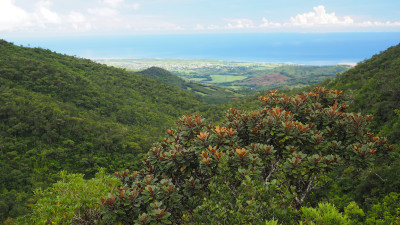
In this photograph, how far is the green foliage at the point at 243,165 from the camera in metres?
5.53

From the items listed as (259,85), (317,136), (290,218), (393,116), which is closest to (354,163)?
(317,136)

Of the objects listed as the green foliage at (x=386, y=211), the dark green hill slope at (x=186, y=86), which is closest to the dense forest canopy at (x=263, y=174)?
the green foliage at (x=386, y=211)

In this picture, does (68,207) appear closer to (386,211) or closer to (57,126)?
(386,211)

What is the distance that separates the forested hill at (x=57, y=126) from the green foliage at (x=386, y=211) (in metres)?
28.0

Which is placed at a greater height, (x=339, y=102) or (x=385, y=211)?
(x=339, y=102)

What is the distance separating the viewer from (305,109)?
28.2ft

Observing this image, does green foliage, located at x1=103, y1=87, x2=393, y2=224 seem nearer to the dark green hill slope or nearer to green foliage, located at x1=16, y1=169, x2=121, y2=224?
green foliage, located at x1=16, y1=169, x2=121, y2=224

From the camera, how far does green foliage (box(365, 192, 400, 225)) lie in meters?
6.17

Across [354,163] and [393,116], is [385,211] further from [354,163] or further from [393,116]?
[393,116]

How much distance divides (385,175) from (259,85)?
16923 cm

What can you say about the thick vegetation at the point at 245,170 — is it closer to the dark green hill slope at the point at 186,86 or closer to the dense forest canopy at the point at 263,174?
the dense forest canopy at the point at 263,174

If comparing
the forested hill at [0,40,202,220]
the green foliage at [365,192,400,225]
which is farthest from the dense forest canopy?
the forested hill at [0,40,202,220]

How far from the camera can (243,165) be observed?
6281mm

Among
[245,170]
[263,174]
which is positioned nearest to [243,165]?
[245,170]
